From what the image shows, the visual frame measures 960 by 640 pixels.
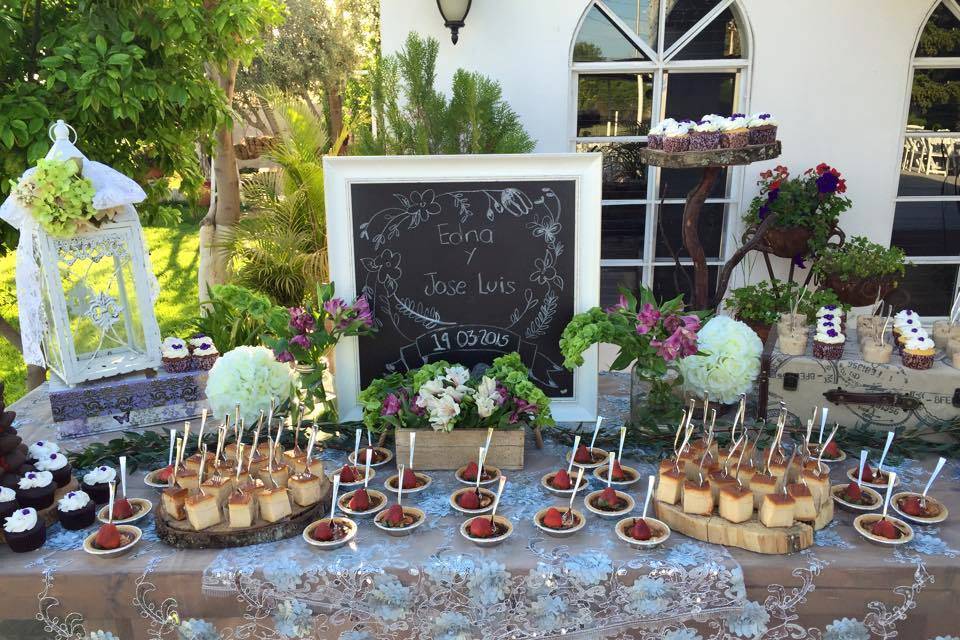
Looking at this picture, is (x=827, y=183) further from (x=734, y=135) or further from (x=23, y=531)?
(x=23, y=531)

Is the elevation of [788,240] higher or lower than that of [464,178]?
lower

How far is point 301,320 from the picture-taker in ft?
6.36

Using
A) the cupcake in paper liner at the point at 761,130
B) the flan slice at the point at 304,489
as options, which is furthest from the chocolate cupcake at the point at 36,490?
the cupcake in paper liner at the point at 761,130

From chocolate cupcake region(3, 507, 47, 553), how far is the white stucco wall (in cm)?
334

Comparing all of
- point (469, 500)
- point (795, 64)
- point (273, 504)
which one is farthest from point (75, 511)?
point (795, 64)

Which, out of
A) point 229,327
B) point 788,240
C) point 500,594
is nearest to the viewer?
point 500,594

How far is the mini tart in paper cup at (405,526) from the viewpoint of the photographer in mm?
1559

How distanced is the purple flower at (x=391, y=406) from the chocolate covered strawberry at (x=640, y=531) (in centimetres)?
66

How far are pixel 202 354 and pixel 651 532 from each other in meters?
1.37

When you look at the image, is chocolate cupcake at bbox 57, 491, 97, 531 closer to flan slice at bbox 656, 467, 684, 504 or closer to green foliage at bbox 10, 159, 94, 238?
green foliage at bbox 10, 159, 94, 238

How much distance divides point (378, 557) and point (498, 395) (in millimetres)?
515

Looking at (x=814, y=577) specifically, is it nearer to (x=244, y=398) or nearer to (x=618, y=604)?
(x=618, y=604)

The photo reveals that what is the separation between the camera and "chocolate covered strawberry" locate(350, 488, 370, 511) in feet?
5.36

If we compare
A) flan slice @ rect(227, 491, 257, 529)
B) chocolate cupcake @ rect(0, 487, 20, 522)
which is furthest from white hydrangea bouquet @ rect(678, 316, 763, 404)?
chocolate cupcake @ rect(0, 487, 20, 522)
